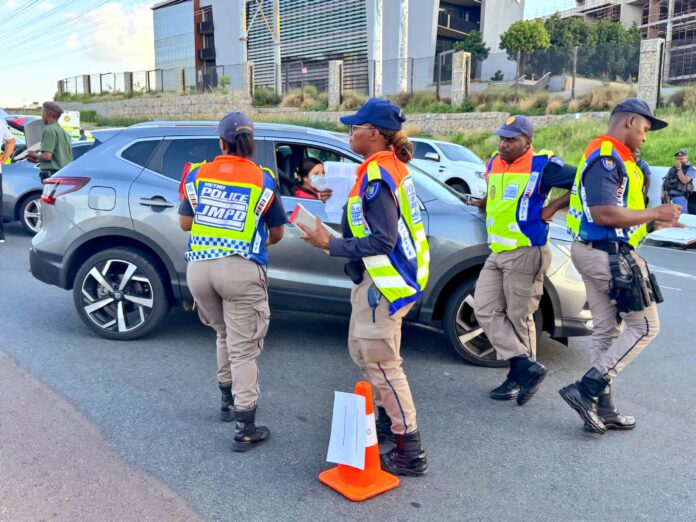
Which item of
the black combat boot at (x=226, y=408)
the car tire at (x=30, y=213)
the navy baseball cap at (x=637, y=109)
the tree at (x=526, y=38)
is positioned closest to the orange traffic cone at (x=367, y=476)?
the black combat boot at (x=226, y=408)

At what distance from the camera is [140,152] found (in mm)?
5656

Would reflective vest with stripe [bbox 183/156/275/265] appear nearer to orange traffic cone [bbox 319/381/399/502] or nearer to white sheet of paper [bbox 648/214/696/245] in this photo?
orange traffic cone [bbox 319/381/399/502]

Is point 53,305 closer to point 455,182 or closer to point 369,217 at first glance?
point 369,217

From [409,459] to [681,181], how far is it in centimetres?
1258

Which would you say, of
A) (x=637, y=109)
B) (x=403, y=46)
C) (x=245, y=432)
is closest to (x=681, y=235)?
(x=637, y=109)

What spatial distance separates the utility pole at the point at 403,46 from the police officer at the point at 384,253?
1195 inches

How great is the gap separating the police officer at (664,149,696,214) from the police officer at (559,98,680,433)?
36.0ft

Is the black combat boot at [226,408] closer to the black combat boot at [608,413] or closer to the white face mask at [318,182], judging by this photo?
the white face mask at [318,182]

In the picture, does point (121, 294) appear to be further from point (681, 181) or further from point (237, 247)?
point (681, 181)

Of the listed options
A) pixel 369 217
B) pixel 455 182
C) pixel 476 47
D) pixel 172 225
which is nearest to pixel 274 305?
pixel 172 225

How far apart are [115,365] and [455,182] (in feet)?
38.8

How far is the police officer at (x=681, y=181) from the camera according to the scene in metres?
13.8

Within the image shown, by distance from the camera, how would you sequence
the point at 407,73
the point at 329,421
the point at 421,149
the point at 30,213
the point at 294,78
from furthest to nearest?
the point at 294,78
the point at 407,73
the point at 421,149
the point at 30,213
the point at 329,421

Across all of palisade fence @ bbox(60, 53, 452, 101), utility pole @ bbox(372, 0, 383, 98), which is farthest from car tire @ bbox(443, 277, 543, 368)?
palisade fence @ bbox(60, 53, 452, 101)
